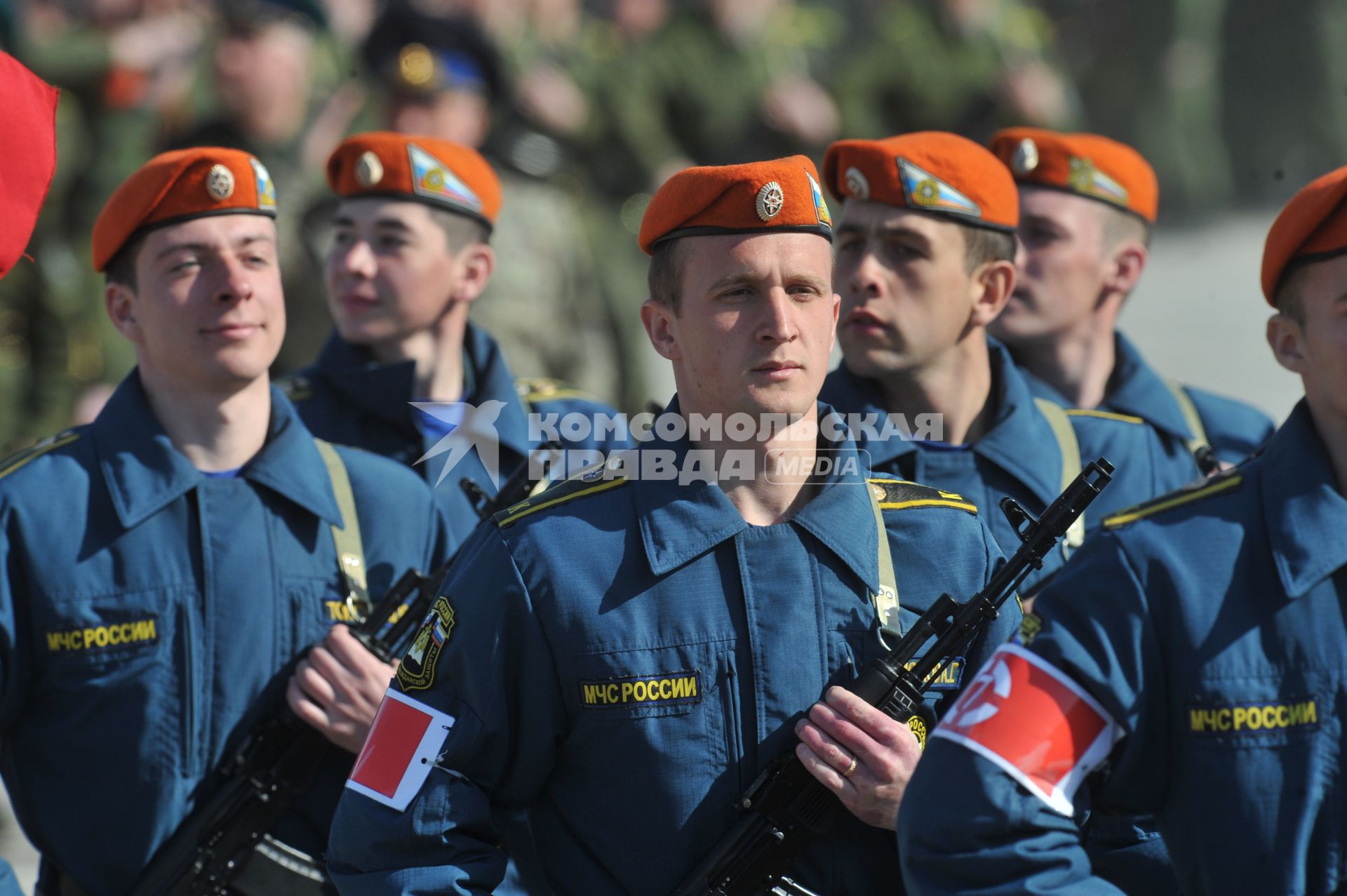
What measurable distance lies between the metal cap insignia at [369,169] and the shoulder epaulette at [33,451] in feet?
6.38

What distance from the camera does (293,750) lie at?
14.1 feet

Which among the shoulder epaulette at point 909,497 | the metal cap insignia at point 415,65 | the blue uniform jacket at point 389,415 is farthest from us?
the metal cap insignia at point 415,65

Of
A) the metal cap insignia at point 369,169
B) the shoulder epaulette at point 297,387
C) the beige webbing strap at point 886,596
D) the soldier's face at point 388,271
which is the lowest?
the beige webbing strap at point 886,596

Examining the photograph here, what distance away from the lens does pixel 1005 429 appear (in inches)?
198

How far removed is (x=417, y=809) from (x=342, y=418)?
9.05ft

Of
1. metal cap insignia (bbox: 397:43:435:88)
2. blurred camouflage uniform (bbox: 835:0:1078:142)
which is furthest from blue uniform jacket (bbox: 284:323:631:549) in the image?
blurred camouflage uniform (bbox: 835:0:1078:142)

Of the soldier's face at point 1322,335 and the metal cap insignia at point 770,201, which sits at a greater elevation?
the metal cap insignia at point 770,201

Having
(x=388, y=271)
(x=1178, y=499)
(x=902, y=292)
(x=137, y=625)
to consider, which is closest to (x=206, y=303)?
(x=137, y=625)

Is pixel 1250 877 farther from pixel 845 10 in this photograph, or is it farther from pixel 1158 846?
pixel 845 10

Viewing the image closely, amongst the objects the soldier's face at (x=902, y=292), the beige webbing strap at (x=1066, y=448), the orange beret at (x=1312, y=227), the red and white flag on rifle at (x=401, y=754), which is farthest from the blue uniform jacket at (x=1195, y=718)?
the soldier's face at (x=902, y=292)

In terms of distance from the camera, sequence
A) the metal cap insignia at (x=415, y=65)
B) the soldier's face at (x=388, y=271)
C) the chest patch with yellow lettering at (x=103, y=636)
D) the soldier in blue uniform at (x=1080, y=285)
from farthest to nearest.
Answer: the metal cap insignia at (x=415, y=65) < the soldier's face at (x=388, y=271) < the soldier in blue uniform at (x=1080, y=285) < the chest patch with yellow lettering at (x=103, y=636)

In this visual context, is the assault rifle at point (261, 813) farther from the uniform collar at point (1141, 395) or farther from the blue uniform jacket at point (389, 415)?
the uniform collar at point (1141, 395)

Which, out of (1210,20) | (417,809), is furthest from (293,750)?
(1210,20)

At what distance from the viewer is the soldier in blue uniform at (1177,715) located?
9.73ft
